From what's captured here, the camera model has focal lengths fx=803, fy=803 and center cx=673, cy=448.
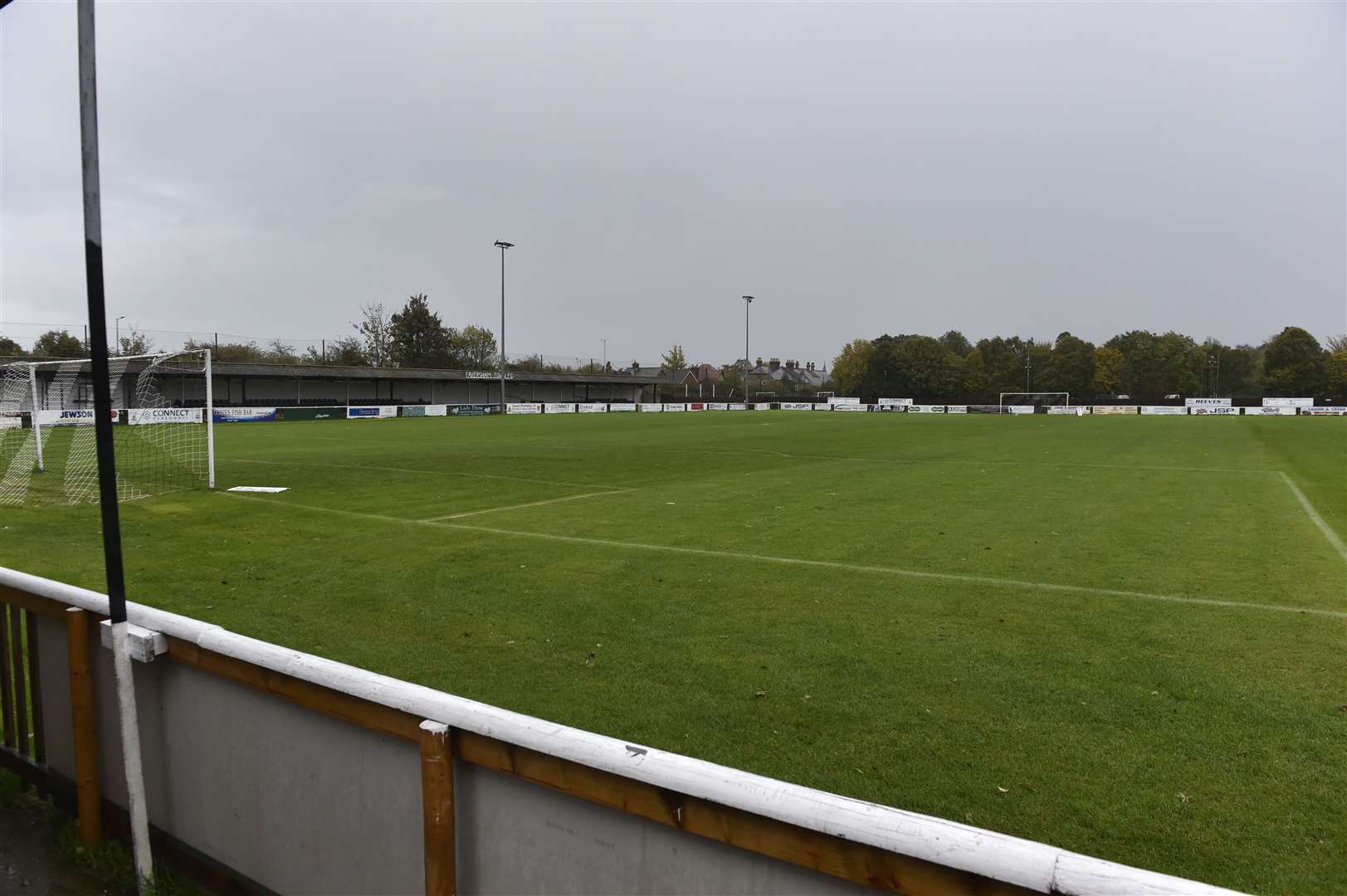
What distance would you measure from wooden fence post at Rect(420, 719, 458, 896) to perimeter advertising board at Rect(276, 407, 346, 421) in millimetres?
49284

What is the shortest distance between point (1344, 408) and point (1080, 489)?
6732cm

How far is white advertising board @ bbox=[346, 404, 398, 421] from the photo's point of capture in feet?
164

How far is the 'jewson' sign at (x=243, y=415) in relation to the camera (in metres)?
43.8

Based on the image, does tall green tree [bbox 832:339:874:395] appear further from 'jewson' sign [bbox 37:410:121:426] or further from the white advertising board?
'jewson' sign [bbox 37:410:121:426]

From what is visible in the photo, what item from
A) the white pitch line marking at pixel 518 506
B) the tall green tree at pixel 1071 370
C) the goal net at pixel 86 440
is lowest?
the white pitch line marking at pixel 518 506

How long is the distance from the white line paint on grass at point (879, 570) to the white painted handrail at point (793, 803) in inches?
259

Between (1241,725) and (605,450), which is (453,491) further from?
(1241,725)

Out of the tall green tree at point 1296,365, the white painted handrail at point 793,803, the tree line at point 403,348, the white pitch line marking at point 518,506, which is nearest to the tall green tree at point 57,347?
the tree line at point 403,348

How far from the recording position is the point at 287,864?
2.70 metres

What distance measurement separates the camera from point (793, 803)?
1648mm

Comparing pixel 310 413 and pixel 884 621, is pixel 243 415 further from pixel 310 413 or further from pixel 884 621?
pixel 884 621

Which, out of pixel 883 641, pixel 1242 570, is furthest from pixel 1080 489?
pixel 883 641

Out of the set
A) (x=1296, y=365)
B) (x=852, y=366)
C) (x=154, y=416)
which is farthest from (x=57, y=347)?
(x=1296, y=365)

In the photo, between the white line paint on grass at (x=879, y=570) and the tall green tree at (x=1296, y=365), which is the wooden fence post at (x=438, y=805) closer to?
the white line paint on grass at (x=879, y=570)
